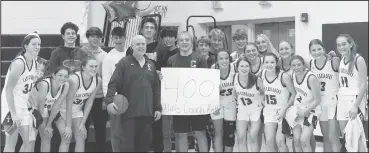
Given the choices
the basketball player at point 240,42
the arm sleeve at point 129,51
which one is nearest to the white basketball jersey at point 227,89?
the basketball player at point 240,42

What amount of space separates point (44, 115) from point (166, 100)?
900 millimetres

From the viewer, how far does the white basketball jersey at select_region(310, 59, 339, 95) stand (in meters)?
3.29

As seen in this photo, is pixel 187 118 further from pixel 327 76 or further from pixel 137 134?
pixel 327 76

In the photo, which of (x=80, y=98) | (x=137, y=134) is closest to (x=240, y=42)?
(x=137, y=134)

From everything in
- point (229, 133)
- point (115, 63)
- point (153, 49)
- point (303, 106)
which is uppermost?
point (153, 49)

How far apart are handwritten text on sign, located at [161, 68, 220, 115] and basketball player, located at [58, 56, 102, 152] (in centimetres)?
52

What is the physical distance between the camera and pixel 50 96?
3.28 meters

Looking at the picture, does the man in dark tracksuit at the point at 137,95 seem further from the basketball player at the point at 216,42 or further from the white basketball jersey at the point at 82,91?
the basketball player at the point at 216,42

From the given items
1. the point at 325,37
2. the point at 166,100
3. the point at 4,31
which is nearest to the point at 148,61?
the point at 166,100

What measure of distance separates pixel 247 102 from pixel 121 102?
1.10 meters

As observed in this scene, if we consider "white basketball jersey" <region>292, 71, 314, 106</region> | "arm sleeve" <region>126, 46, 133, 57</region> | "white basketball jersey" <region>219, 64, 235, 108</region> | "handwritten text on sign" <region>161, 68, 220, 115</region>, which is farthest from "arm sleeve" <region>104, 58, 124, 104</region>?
"white basketball jersey" <region>292, 71, 314, 106</region>

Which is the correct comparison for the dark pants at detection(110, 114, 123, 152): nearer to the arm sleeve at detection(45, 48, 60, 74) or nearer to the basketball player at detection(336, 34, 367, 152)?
the arm sleeve at detection(45, 48, 60, 74)

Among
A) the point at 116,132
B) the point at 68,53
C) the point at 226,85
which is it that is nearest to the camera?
the point at 68,53

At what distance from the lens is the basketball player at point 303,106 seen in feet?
10.7
